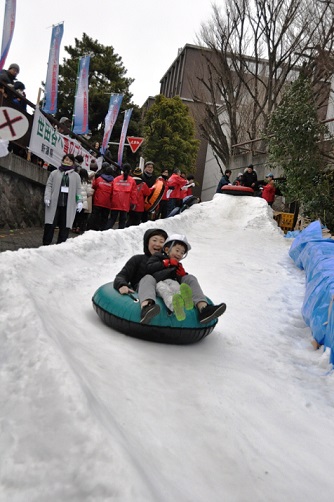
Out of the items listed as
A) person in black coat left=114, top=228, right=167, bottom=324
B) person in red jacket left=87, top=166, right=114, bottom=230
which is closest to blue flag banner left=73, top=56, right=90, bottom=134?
person in red jacket left=87, top=166, right=114, bottom=230

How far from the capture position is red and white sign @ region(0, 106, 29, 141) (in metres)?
6.37

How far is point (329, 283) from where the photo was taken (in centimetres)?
501

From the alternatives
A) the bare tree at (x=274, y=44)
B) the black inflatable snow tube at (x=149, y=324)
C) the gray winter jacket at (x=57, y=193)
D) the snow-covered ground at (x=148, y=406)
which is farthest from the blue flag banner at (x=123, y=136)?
the black inflatable snow tube at (x=149, y=324)

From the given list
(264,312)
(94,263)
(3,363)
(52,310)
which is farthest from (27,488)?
(94,263)

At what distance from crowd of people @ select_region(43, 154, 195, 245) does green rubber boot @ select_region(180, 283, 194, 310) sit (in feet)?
12.6

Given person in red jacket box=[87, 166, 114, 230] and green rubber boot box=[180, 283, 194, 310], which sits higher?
person in red jacket box=[87, 166, 114, 230]

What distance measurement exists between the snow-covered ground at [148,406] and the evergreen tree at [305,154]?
7.50 metres

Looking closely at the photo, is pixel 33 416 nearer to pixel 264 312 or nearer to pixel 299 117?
pixel 264 312

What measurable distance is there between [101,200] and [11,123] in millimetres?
3279

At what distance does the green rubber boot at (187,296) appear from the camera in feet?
13.4

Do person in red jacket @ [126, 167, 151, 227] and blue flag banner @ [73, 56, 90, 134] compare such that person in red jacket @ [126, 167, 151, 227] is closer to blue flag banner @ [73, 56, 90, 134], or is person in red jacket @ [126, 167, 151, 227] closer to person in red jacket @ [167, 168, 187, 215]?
person in red jacket @ [167, 168, 187, 215]

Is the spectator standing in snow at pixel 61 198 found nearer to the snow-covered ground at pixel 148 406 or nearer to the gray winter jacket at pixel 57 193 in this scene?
the gray winter jacket at pixel 57 193

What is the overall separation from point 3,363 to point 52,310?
4.92ft

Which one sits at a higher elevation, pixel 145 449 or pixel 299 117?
pixel 299 117
